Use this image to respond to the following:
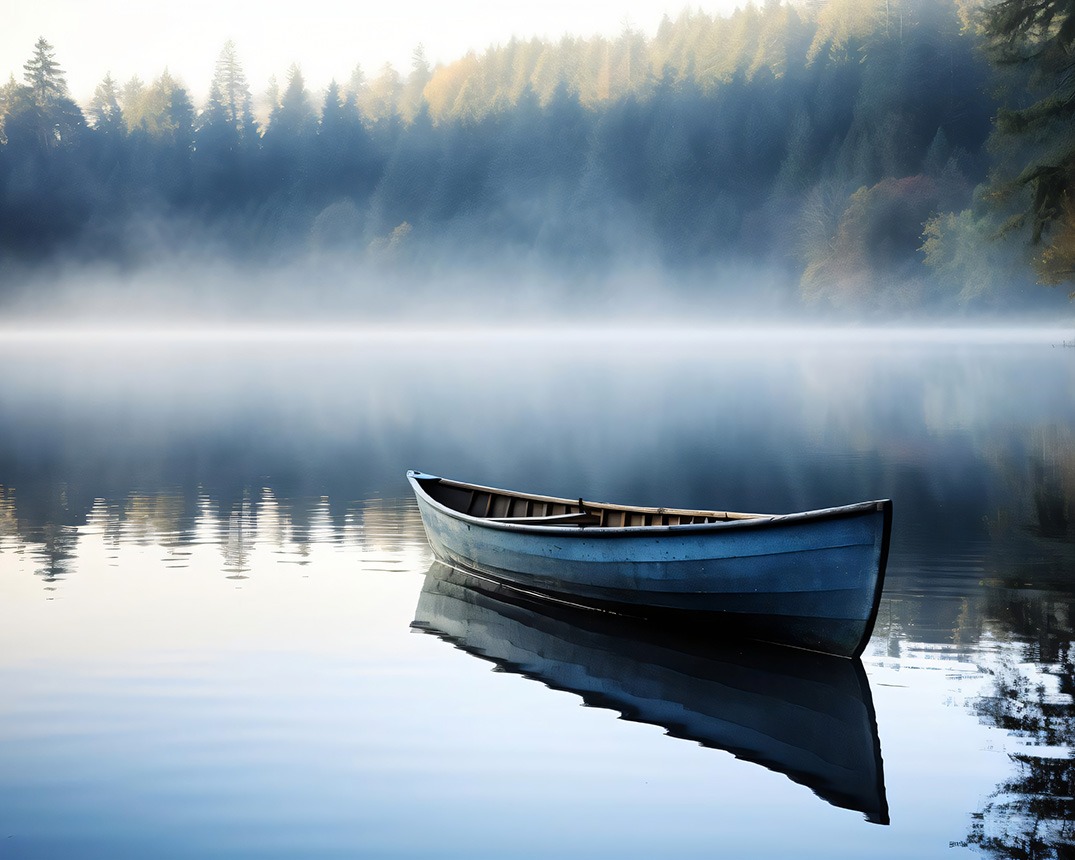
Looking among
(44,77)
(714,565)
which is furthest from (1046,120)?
(44,77)

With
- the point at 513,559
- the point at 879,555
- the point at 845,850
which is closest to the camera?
the point at 845,850

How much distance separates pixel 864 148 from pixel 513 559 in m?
126

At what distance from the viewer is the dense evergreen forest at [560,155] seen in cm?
13550

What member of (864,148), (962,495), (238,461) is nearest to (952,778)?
(962,495)

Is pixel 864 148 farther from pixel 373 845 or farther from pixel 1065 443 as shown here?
pixel 373 845

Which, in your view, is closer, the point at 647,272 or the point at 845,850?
the point at 845,850

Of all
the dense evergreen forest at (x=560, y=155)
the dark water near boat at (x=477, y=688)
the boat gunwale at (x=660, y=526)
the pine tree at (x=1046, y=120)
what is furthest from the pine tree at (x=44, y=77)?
the boat gunwale at (x=660, y=526)

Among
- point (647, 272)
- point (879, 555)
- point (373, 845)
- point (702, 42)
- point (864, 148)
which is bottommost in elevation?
point (373, 845)

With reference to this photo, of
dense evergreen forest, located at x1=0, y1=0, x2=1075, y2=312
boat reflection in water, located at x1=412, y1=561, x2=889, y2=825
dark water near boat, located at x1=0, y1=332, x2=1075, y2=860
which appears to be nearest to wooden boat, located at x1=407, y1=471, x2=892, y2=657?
boat reflection in water, located at x1=412, y1=561, x2=889, y2=825

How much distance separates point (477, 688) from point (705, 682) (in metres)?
2.27

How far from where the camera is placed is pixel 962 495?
25422 mm

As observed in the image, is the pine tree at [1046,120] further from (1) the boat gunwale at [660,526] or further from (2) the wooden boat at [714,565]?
(2) the wooden boat at [714,565]

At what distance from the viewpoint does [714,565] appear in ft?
45.8

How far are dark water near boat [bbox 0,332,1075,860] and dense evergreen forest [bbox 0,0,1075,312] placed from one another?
99016mm
